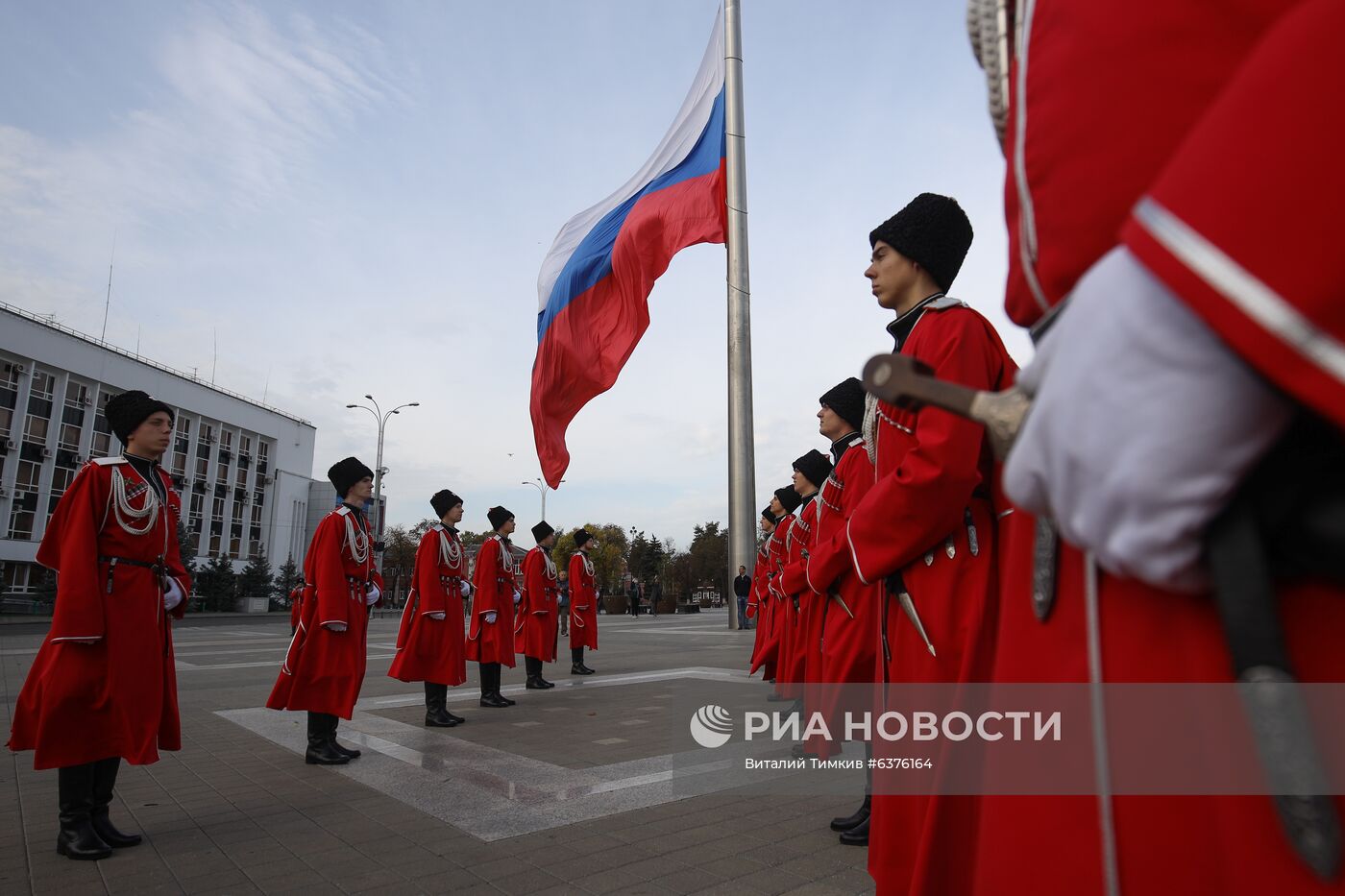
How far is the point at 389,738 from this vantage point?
705 centimetres

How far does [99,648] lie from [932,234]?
172 inches

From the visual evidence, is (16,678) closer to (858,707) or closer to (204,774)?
(204,774)

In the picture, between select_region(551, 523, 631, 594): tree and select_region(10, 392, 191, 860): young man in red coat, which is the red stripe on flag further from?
select_region(551, 523, 631, 594): tree

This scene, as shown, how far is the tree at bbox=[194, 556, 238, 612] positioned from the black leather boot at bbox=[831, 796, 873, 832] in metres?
52.8

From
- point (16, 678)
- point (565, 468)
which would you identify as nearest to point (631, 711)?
point (565, 468)

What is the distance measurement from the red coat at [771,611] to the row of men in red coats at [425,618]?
279cm

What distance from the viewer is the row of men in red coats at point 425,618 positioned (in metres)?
6.21

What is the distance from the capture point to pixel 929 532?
2219mm

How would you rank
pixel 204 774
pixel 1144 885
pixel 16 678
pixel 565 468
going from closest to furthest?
pixel 1144 885 → pixel 204 774 → pixel 565 468 → pixel 16 678

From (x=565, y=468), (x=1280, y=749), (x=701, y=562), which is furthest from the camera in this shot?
(x=701, y=562)

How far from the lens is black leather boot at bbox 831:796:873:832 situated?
4.08 meters

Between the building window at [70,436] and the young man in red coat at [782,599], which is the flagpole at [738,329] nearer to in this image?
the young man in red coat at [782,599]

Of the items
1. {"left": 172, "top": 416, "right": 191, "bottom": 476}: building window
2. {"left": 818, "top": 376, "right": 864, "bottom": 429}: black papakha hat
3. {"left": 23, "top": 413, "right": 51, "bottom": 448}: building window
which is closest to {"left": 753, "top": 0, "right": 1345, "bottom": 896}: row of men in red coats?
{"left": 818, "top": 376, "right": 864, "bottom": 429}: black papakha hat

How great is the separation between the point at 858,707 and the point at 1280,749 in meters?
Answer: 3.66
